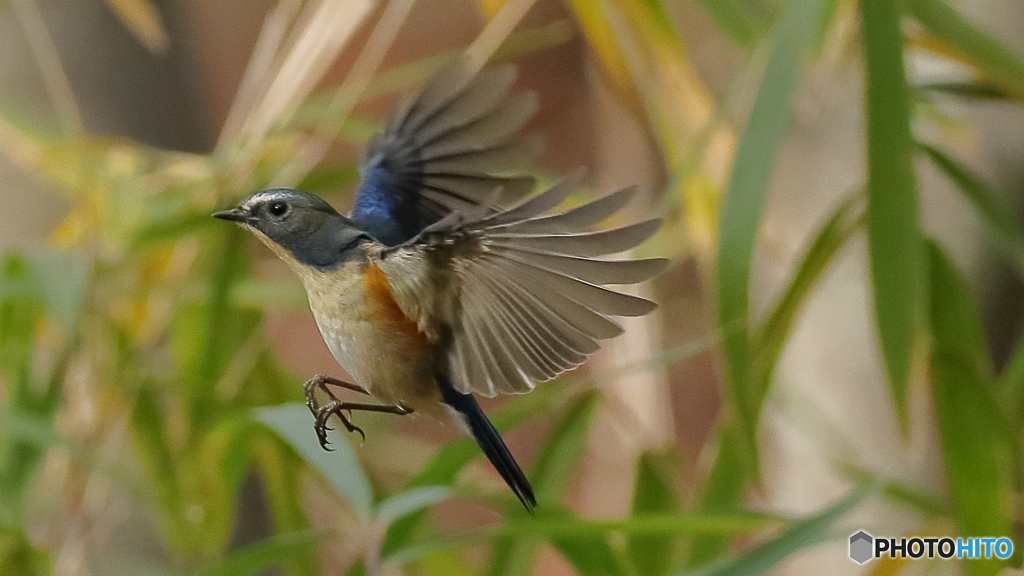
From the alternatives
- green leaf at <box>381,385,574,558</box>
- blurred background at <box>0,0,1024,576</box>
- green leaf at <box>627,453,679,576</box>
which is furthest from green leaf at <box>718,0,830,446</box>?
green leaf at <box>627,453,679,576</box>

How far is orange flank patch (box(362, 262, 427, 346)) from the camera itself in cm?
22

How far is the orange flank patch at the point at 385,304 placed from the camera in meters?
0.22

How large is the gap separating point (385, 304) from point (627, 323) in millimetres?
585

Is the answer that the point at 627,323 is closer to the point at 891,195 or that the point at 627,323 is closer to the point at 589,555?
the point at 589,555

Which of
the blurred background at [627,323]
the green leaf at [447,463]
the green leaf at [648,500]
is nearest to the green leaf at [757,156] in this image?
the blurred background at [627,323]

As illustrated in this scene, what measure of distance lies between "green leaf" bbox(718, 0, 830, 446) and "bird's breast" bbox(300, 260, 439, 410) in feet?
0.52

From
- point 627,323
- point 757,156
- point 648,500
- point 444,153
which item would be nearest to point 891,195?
point 757,156

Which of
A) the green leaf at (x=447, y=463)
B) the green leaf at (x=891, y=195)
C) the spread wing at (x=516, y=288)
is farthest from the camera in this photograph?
the green leaf at (x=447, y=463)

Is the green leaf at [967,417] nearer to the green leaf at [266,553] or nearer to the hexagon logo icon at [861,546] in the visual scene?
the hexagon logo icon at [861,546]

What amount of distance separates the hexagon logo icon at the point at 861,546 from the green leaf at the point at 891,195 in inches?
5.7

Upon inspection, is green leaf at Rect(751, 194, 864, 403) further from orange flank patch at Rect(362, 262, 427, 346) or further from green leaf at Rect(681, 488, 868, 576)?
orange flank patch at Rect(362, 262, 427, 346)

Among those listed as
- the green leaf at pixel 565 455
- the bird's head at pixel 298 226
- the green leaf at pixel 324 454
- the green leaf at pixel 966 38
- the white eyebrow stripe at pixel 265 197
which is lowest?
the green leaf at pixel 565 455

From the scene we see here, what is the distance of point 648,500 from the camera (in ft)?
1.87

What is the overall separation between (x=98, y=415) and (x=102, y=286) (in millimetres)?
79
